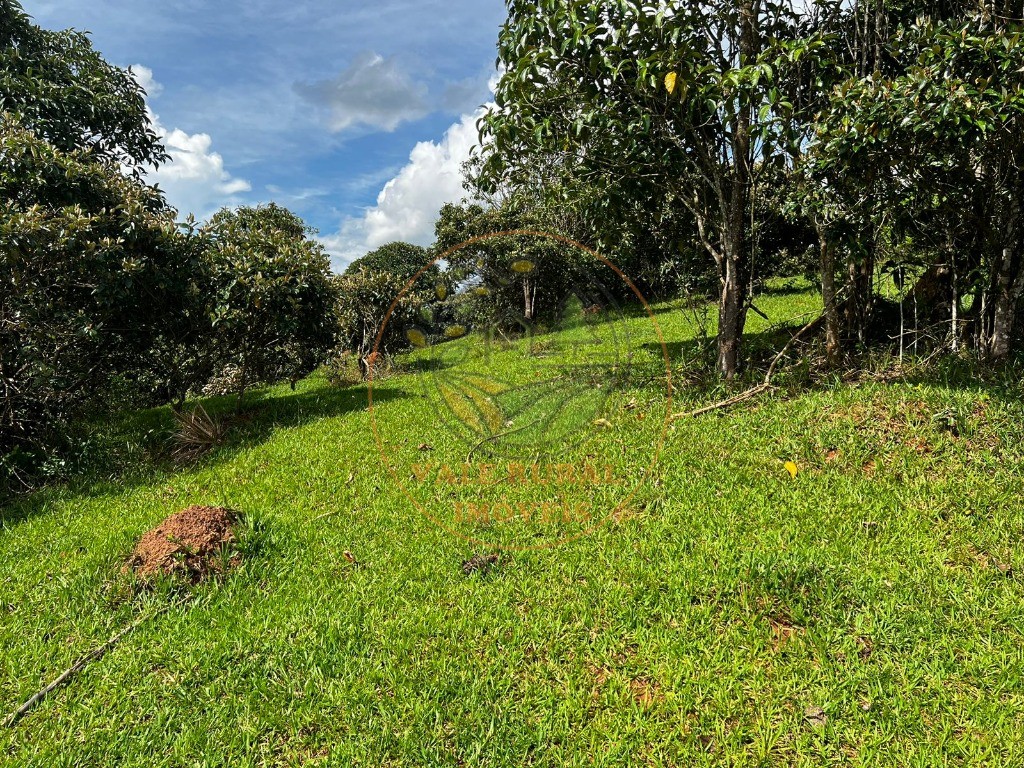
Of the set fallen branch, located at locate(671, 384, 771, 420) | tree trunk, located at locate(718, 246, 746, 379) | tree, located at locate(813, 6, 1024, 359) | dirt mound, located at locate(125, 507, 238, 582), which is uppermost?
tree, located at locate(813, 6, 1024, 359)

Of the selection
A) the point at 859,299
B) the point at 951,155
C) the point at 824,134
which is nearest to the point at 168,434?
the point at 824,134

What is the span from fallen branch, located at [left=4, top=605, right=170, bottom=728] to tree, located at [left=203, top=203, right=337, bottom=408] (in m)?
4.66

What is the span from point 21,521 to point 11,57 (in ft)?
26.7

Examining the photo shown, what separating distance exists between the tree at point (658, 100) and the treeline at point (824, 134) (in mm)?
23

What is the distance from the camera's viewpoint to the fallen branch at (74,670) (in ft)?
8.53

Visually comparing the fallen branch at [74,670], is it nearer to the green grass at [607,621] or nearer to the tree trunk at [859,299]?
the green grass at [607,621]

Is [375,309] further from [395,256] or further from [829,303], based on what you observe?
[395,256]

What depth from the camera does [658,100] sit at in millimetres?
5473

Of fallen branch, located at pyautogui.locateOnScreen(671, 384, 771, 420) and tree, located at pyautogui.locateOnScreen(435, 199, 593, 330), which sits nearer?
tree, located at pyautogui.locateOnScreen(435, 199, 593, 330)

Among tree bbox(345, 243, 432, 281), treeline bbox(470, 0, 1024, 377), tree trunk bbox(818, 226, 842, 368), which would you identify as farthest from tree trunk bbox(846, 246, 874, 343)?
tree bbox(345, 243, 432, 281)

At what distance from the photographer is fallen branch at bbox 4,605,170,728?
2.60m

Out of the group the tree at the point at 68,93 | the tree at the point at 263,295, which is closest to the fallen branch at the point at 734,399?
the tree at the point at 263,295

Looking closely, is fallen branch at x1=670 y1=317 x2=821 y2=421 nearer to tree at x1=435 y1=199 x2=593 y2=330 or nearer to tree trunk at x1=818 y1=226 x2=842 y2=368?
tree trunk at x1=818 y1=226 x2=842 y2=368

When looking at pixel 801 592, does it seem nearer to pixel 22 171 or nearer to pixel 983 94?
pixel 983 94
